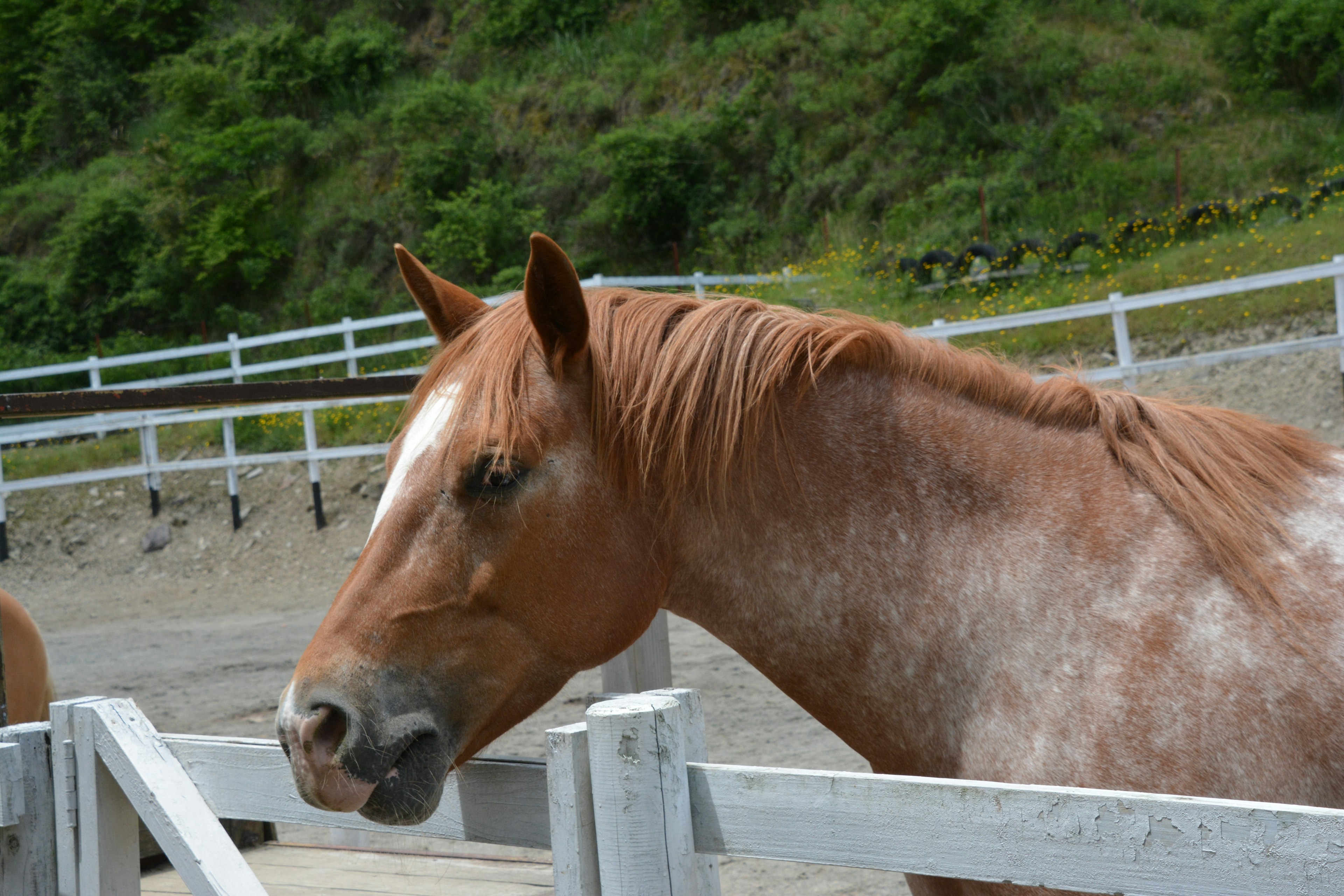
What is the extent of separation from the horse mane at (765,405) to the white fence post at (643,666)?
1141mm

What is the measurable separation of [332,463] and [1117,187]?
12.7m

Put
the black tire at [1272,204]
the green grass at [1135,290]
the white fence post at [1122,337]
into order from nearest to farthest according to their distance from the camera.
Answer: the white fence post at [1122,337]
the green grass at [1135,290]
the black tire at [1272,204]

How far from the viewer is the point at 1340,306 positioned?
857 cm

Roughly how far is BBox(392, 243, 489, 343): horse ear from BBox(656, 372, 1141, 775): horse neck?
0.65 metres

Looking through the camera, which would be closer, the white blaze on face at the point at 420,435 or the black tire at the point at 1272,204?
the white blaze on face at the point at 420,435

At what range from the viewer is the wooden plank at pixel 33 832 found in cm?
170

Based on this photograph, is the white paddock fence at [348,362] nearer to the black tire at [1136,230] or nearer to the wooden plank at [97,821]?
the black tire at [1136,230]

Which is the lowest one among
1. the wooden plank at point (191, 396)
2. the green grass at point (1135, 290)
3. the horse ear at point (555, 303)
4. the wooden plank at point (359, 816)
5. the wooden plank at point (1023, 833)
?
the wooden plank at point (359, 816)

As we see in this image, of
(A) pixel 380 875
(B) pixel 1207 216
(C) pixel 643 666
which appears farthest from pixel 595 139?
(C) pixel 643 666

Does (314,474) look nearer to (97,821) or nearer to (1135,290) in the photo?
(97,821)

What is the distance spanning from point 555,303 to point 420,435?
317 mm

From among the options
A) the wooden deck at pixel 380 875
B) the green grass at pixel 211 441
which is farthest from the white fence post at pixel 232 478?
the wooden deck at pixel 380 875

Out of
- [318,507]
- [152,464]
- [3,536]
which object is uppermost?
[152,464]

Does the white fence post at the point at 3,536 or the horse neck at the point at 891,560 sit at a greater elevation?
the horse neck at the point at 891,560
